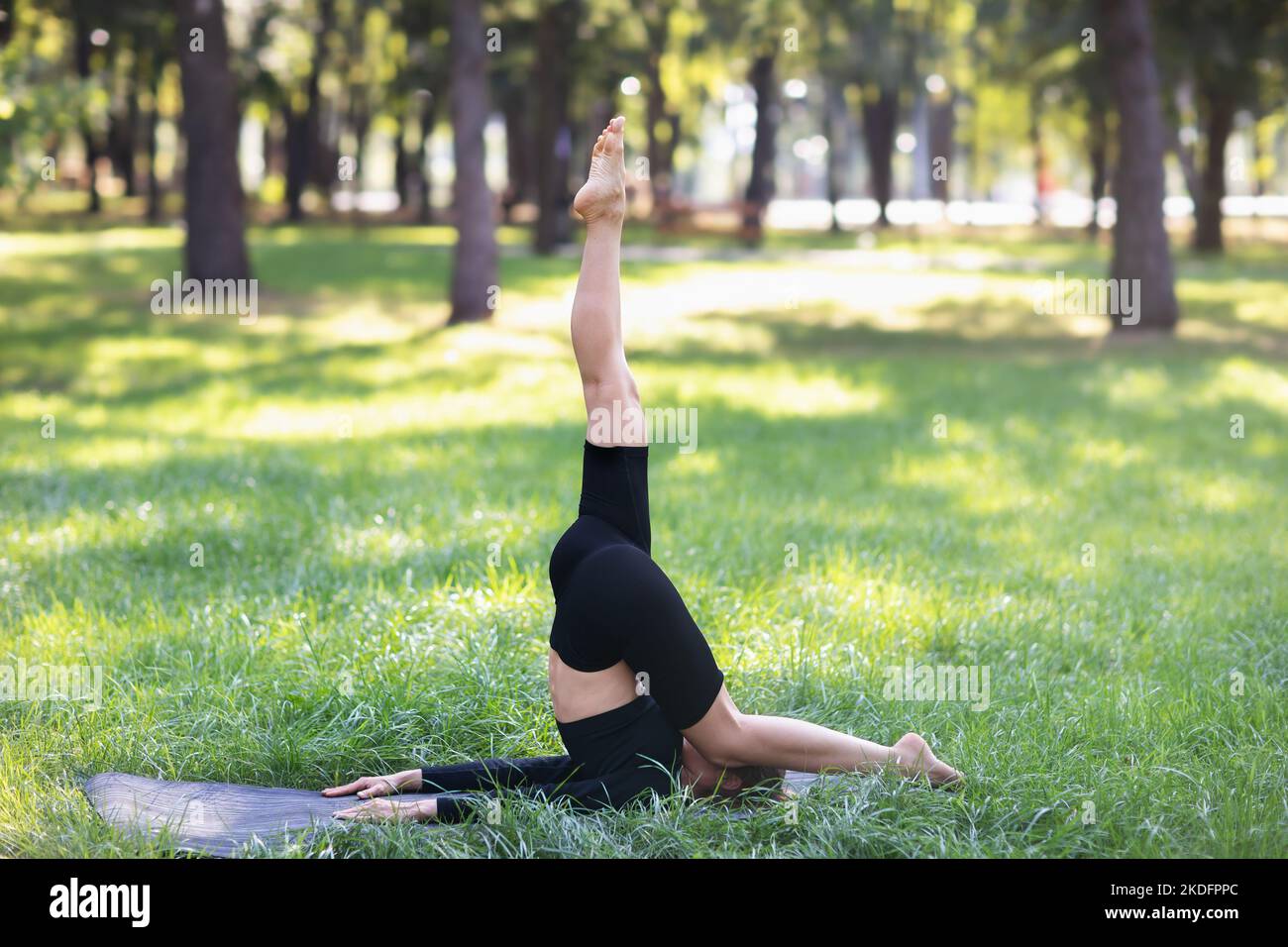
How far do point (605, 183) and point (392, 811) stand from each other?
94.5 inches

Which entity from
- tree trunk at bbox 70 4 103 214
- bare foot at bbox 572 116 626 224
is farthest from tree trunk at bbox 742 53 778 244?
bare foot at bbox 572 116 626 224

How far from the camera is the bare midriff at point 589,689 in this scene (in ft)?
15.5

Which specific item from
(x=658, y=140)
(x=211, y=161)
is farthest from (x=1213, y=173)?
(x=211, y=161)

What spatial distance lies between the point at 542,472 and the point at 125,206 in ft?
141

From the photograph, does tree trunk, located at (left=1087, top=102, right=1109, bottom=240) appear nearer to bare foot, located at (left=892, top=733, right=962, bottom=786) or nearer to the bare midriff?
bare foot, located at (left=892, top=733, right=962, bottom=786)

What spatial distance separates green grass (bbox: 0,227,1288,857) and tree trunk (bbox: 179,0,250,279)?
408 cm

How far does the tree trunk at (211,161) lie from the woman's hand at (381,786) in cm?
1895

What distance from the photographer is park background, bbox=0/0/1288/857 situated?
17.8ft

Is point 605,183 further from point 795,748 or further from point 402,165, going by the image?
point 402,165

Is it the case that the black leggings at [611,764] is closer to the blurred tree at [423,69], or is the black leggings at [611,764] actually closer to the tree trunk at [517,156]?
the blurred tree at [423,69]

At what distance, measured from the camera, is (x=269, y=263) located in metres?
28.9

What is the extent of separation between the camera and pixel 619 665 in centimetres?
472

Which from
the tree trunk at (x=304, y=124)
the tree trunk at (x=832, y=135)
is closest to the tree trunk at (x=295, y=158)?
the tree trunk at (x=304, y=124)

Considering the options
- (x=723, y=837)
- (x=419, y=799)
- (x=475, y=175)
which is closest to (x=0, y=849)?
(x=419, y=799)
